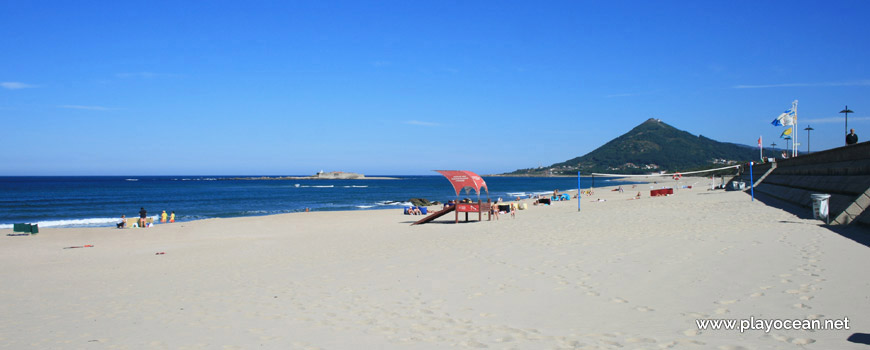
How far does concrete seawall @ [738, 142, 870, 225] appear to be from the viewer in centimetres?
1141

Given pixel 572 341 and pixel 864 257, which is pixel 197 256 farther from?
pixel 864 257

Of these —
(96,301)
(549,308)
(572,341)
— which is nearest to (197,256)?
(96,301)

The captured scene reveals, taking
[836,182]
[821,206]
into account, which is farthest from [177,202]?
[821,206]

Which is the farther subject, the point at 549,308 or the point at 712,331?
the point at 549,308

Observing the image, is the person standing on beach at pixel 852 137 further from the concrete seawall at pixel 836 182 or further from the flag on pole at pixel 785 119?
the flag on pole at pixel 785 119

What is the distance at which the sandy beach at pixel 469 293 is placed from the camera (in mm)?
4996

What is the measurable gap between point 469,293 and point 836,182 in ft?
43.7

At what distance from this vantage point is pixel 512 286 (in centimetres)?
721

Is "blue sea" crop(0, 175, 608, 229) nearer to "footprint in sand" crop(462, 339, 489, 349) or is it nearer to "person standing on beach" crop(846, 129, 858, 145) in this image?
"person standing on beach" crop(846, 129, 858, 145)

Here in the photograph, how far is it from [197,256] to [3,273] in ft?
12.2

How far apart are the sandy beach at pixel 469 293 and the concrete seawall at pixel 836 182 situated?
94 centimetres

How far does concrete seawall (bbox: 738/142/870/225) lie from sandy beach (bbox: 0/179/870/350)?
94 centimetres

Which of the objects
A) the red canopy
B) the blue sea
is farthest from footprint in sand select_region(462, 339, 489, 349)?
the blue sea

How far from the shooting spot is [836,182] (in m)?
14.6
